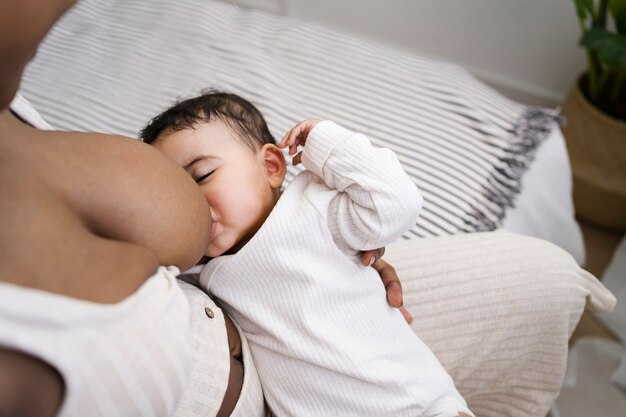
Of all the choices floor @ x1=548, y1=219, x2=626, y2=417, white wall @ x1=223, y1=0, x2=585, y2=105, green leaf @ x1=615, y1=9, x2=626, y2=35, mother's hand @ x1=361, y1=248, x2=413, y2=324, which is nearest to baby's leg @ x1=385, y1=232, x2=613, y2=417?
mother's hand @ x1=361, y1=248, x2=413, y2=324

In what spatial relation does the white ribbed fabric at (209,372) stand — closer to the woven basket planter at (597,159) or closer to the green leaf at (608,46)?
A: the green leaf at (608,46)

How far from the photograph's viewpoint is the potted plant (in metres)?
1.76

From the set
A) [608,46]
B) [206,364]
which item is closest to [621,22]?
A: [608,46]

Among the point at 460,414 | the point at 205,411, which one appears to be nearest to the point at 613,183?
the point at 460,414

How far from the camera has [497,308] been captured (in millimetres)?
994

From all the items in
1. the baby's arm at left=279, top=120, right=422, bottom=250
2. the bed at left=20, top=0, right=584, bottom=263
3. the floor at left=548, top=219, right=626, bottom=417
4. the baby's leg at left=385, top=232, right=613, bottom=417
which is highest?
the baby's arm at left=279, top=120, right=422, bottom=250

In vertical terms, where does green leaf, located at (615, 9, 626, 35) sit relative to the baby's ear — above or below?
above

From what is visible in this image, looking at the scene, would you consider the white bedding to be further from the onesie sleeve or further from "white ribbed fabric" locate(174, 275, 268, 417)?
"white ribbed fabric" locate(174, 275, 268, 417)

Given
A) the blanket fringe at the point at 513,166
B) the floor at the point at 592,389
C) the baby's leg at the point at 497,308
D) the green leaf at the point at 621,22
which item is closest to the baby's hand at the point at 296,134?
the baby's leg at the point at 497,308

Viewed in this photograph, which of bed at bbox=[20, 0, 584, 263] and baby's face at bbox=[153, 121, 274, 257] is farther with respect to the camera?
bed at bbox=[20, 0, 584, 263]

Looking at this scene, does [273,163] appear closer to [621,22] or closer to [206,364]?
[206,364]

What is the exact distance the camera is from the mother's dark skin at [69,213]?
0.43 meters

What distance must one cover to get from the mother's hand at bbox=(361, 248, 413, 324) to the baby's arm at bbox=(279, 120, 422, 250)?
0.12ft

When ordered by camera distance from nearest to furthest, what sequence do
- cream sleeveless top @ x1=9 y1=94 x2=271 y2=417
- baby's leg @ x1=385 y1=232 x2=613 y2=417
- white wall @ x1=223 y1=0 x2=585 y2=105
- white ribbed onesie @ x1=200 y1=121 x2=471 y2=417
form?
cream sleeveless top @ x1=9 y1=94 x2=271 y2=417 < white ribbed onesie @ x1=200 y1=121 x2=471 y2=417 < baby's leg @ x1=385 y1=232 x2=613 y2=417 < white wall @ x1=223 y1=0 x2=585 y2=105
